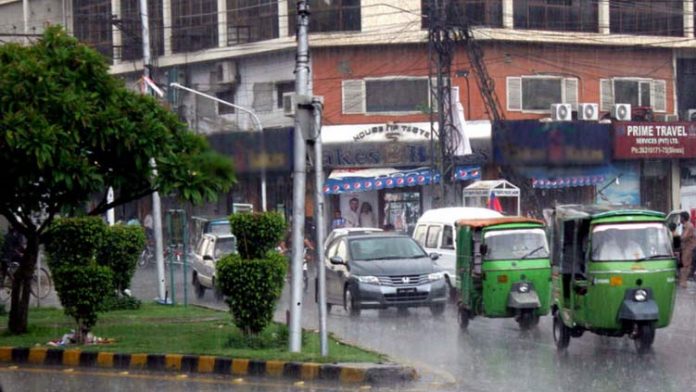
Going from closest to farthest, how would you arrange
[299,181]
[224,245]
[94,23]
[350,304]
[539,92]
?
[299,181] → [350,304] → [224,245] → [539,92] → [94,23]

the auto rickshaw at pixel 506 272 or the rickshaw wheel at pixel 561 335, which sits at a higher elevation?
the auto rickshaw at pixel 506 272

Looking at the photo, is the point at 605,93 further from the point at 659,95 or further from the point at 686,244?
the point at 686,244

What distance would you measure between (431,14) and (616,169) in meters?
11.3

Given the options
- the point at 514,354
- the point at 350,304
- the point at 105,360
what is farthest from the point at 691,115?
the point at 105,360

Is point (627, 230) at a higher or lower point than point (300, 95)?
lower

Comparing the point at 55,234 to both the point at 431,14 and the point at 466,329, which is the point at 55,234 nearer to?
the point at 466,329

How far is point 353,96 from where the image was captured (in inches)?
1684

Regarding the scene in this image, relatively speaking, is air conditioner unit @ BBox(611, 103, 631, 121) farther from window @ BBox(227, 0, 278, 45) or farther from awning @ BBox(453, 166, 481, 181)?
window @ BBox(227, 0, 278, 45)

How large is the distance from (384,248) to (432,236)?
379 centimetres

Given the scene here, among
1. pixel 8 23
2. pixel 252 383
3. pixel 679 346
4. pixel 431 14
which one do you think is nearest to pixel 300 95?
pixel 252 383

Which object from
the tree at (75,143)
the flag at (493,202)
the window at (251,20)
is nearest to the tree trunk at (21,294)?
the tree at (75,143)

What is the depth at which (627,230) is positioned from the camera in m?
16.0

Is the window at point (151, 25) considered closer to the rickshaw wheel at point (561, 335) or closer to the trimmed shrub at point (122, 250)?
the trimmed shrub at point (122, 250)

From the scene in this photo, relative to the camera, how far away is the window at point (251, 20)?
4303 centimetres
